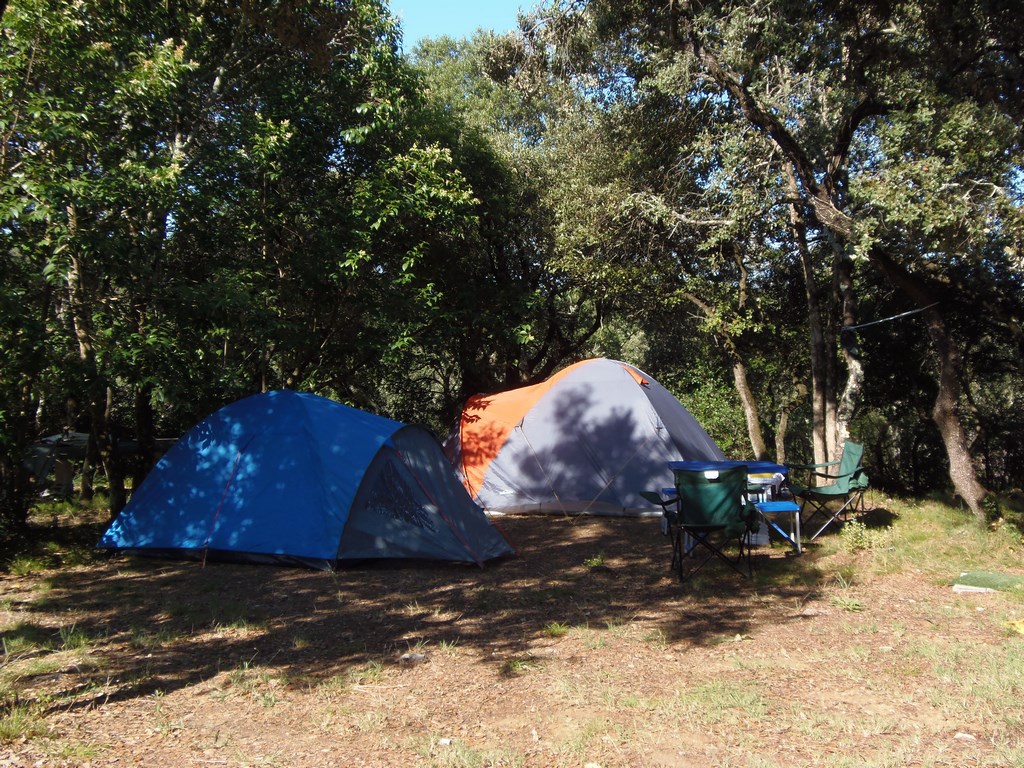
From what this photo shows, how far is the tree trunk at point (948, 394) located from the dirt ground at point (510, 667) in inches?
94.2

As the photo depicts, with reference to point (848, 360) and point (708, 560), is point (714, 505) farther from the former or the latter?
point (848, 360)

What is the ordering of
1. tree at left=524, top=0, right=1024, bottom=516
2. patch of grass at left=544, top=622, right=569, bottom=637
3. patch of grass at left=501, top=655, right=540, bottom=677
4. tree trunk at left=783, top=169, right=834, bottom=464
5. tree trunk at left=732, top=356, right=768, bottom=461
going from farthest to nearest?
1. tree trunk at left=732, top=356, right=768, bottom=461
2. tree trunk at left=783, top=169, right=834, bottom=464
3. tree at left=524, top=0, right=1024, bottom=516
4. patch of grass at left=544, top=622, right=569, bottom=637
5. patch of grass at left=501, top=655, right=540, bottom=677

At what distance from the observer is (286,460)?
774 centimetres

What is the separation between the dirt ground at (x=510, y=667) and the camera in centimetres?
358

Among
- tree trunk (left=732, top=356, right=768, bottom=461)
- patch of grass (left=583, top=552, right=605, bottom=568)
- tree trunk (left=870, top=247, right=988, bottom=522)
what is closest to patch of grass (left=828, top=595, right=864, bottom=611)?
patch of grass (left=583, top=552, right=605, bottom=568)

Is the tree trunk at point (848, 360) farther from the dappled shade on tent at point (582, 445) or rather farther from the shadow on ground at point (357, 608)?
the shadow on ground at point (357, 608)

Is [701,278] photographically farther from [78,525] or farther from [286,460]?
[78,525]

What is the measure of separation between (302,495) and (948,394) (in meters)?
6.86

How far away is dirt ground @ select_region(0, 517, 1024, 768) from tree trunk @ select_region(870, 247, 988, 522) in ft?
7.85

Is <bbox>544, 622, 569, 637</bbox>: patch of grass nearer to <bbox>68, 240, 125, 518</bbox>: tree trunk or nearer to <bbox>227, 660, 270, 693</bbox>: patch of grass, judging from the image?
<bbox>227, 660, 270, 693</bbox>: patch of grass

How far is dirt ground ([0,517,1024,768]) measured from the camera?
358 centimetres

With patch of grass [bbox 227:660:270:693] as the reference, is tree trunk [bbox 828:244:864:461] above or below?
above

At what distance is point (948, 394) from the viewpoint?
8750 millimetres

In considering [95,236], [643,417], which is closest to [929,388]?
[643,417]
